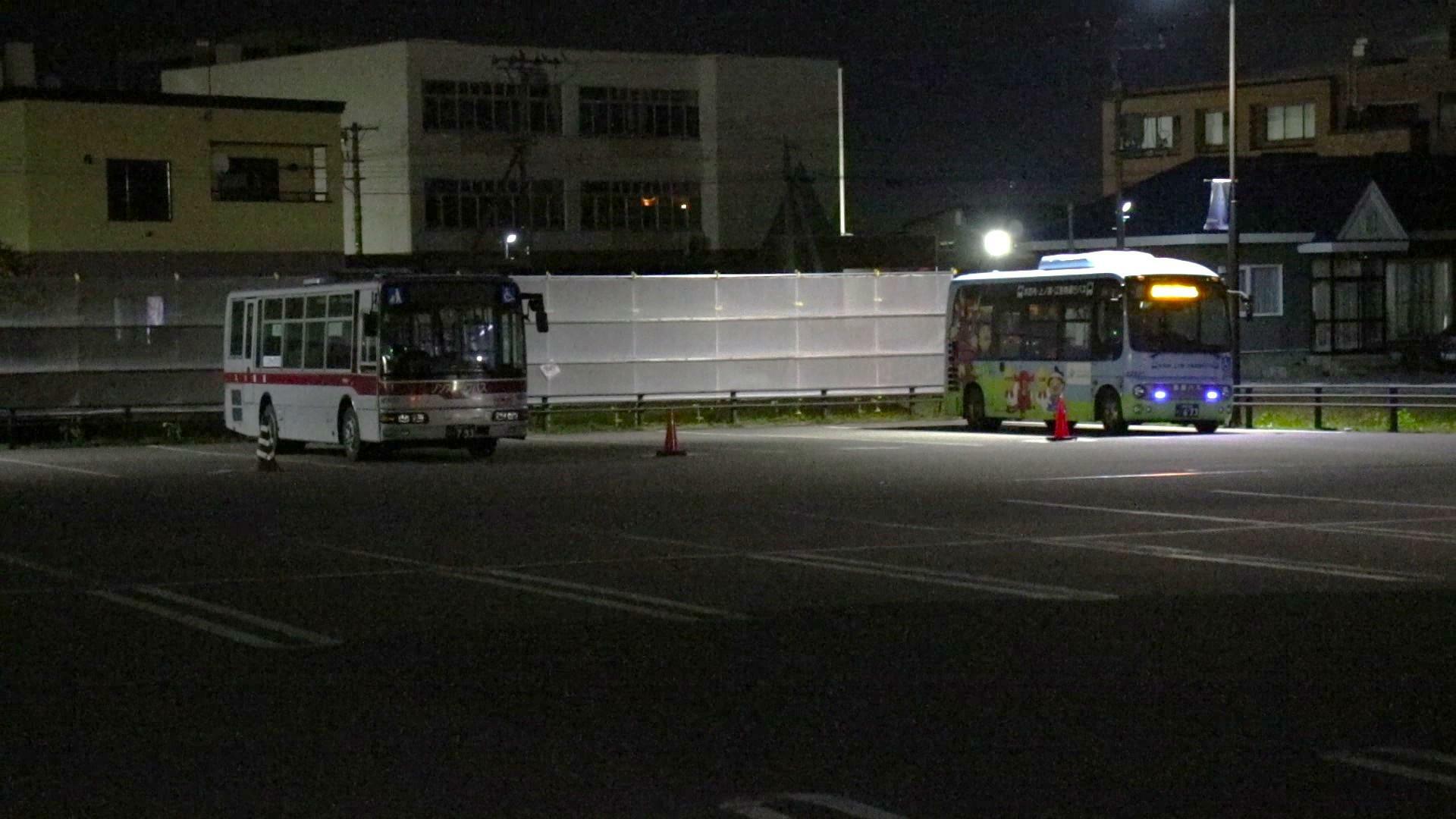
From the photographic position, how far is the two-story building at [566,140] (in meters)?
81.1

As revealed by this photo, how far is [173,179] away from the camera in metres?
62.1

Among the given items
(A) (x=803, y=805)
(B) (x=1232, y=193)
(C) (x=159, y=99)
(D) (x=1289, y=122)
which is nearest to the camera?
(A) (x=803, y=805)

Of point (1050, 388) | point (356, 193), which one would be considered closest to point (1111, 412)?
point (1050, 388)

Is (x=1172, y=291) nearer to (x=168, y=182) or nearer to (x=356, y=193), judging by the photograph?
(x=168, y=182)

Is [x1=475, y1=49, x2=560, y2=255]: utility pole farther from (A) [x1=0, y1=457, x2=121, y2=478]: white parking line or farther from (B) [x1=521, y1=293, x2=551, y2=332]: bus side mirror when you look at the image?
(B) [x1=521, y1=293, x2=551, y2=332]: bus side mirror

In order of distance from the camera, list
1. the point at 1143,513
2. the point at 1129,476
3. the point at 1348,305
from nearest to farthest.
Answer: the point at 1143,513
the point at 1129,476
the point at 1348,305

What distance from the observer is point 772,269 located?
282 feet

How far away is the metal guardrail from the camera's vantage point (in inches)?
1430

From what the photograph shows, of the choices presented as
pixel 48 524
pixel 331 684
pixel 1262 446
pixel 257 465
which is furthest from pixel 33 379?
pixel 331 684

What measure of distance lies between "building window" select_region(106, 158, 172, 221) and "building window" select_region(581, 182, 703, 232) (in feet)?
89.4

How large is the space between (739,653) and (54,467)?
21.1 metres

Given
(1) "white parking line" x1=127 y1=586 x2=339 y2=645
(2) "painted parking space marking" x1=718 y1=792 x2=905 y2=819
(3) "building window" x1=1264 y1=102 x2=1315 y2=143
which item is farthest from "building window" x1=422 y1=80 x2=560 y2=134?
(2) "painted parking space marking" x1=718 y1=792 x2=905 y2=819

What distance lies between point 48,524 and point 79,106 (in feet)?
138

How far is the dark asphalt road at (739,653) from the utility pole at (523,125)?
2174 inches
